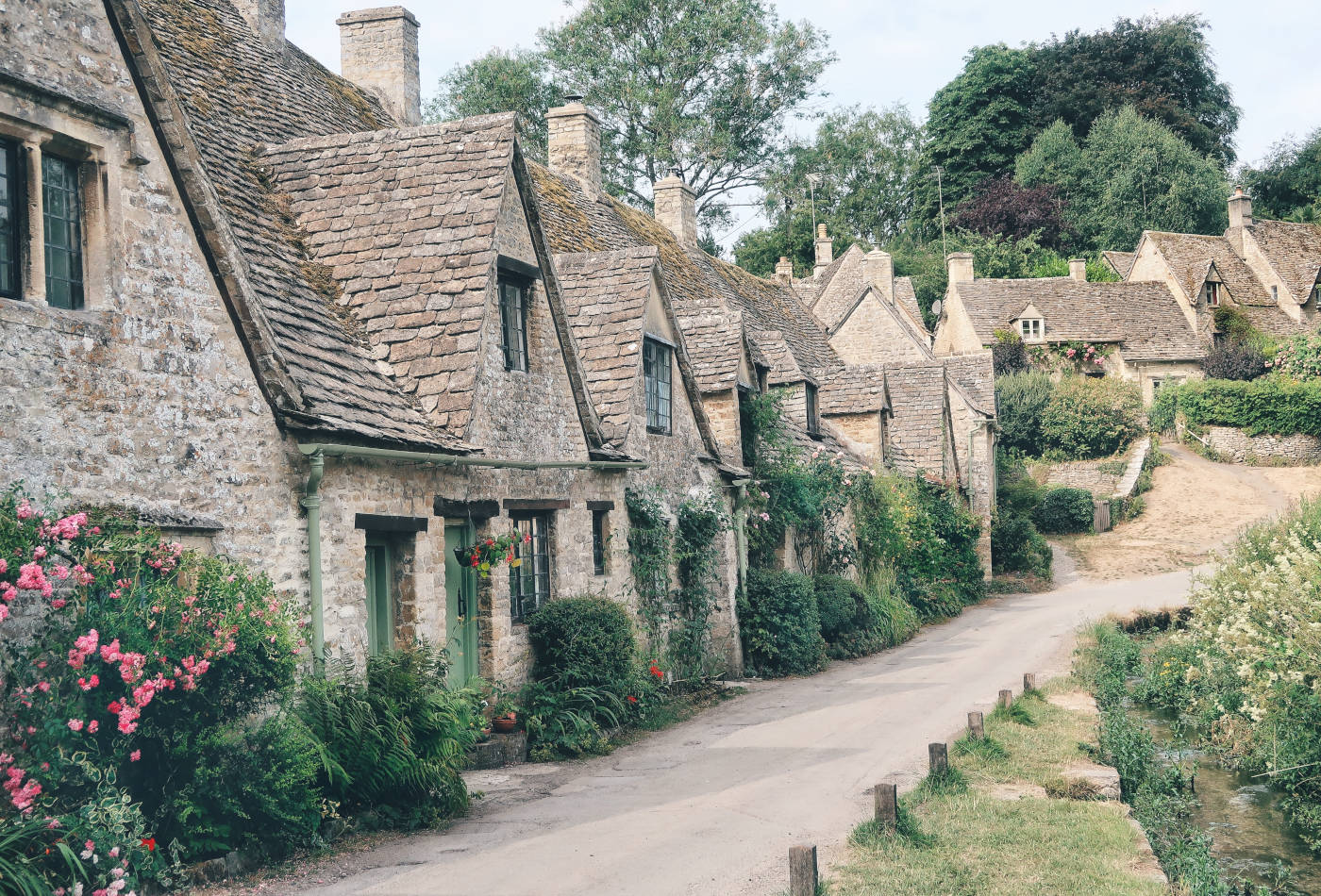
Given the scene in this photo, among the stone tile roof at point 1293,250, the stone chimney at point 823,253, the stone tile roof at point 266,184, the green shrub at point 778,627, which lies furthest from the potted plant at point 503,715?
the stone tile roof at point 1293,250

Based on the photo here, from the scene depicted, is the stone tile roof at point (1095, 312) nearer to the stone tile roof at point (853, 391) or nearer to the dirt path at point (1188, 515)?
the dirt path at point (1188, 515)

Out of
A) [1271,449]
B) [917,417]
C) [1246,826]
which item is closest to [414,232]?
[1246,826]

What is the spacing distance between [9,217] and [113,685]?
323cm

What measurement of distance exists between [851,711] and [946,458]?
20598 mm

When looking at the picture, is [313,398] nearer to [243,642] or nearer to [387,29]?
[243,642]

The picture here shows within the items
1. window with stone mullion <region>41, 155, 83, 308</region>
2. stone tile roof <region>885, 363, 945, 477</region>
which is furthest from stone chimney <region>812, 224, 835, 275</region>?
window with stone mullion <region>41, 155, 83, 308</region>

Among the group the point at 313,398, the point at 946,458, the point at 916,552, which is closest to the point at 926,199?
the point at 946,458

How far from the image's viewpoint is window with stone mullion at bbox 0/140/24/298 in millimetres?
7855

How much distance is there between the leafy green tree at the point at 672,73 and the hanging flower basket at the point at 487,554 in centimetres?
3636

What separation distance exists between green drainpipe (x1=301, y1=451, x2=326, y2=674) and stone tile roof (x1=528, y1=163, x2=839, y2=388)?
6.41 metres

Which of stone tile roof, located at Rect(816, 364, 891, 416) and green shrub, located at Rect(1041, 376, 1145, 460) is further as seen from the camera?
green shrub, located at Rect(1041, 376, 1145, 460)

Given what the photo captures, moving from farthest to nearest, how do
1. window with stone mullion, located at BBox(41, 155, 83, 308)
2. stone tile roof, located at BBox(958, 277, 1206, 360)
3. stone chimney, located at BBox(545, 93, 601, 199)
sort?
stone tile roof, located at BBox(958, 277, 1206, 360)
stone chimney, located at BBox(545, 93, 601, 199)
window with stone mullion, located at BBox(41, 155, 83, 308)

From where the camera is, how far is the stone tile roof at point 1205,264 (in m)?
57.4

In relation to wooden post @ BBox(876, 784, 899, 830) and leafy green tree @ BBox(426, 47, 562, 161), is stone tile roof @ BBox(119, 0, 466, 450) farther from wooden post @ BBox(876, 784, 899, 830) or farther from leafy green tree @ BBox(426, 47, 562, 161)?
leafy green tree @ BBox(426, 47, 562, 161)
